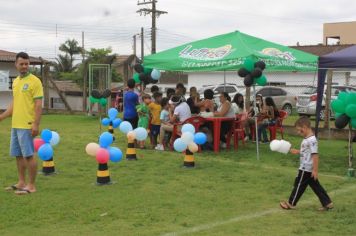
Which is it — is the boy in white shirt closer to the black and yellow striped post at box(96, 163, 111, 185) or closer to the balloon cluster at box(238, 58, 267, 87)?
the black and yellow striped post at box(96, 163, 111, 185)

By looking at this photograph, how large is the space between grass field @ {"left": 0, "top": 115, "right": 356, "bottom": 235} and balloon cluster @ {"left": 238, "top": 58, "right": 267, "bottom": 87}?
165 cm

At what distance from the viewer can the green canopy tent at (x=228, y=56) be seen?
39.4 ft

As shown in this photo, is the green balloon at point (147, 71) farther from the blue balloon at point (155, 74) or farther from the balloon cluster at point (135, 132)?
the balloon cluster at point (135, 132)

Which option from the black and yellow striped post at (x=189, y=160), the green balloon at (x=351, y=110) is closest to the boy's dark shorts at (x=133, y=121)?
the black and yellow striped post at (x=189, y=160)

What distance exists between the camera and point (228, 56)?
1209 centimetres

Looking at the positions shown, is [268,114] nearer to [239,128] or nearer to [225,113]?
[239,128]

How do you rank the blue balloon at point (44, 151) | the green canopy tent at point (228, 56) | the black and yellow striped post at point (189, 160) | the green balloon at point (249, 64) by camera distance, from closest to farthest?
the blue balloon at point (44, 151)
the black and yellow striped post at point (189, 160)
the green balloon at point (249, 64)
the green canopy tent at point (228, 56)

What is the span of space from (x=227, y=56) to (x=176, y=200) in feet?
17.8

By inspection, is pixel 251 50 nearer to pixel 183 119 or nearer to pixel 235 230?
pixel 183 119

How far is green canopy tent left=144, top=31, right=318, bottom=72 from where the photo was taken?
12.0 m

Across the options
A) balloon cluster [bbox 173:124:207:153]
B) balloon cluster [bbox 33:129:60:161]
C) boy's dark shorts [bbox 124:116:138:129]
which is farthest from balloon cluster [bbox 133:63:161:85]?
balloon cluster [bbox 33:129:60:161]

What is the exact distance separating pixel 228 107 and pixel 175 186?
4.55m

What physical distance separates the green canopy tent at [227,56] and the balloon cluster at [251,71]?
286 millimetres

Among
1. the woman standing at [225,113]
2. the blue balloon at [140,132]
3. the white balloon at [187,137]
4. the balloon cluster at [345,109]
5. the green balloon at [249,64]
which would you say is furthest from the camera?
the woman standing at [225,113]
